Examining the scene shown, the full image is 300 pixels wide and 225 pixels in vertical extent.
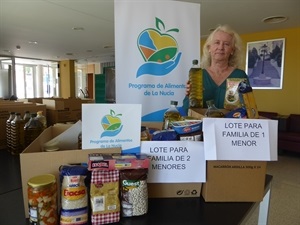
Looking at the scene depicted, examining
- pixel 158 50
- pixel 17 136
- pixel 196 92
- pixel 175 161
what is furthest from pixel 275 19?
pixel 17 136

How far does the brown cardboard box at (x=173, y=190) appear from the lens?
792mm

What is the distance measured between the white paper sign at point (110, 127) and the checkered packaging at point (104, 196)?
0.48 feet

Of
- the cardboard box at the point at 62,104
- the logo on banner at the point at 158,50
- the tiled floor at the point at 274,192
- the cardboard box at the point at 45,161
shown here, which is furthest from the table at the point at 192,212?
the cardboard box at the point at 62,104

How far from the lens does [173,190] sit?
801mm

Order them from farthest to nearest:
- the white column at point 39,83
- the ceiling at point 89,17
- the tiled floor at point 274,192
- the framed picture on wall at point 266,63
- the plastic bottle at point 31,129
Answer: the white column at point 39,83, the framed picture on wall at point 266,63, the ceiling at point 89,17, the plastic bottle at point 31,129, the tiled floor at point 274,192

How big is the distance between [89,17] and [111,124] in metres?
3.87

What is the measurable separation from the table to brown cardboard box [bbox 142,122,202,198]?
14mm

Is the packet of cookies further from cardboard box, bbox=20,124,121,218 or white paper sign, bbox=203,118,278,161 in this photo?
cardboard box, bbox=20,124,121,218

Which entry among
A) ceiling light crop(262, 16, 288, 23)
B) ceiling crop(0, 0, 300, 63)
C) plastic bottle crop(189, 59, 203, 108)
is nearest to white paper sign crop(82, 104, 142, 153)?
plastic bottle crop(189, 59, 203, 108)

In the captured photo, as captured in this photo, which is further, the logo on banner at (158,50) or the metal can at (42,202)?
the logo on banner at (158,50)

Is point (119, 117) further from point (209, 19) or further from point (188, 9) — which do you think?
point (209, 19)

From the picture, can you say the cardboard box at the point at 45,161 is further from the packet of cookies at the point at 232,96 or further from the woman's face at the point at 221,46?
the woman's face at the point at 221,46

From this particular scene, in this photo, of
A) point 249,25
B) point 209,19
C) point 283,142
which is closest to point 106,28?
point 209,19

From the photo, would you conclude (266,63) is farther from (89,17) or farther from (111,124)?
(111,124)
